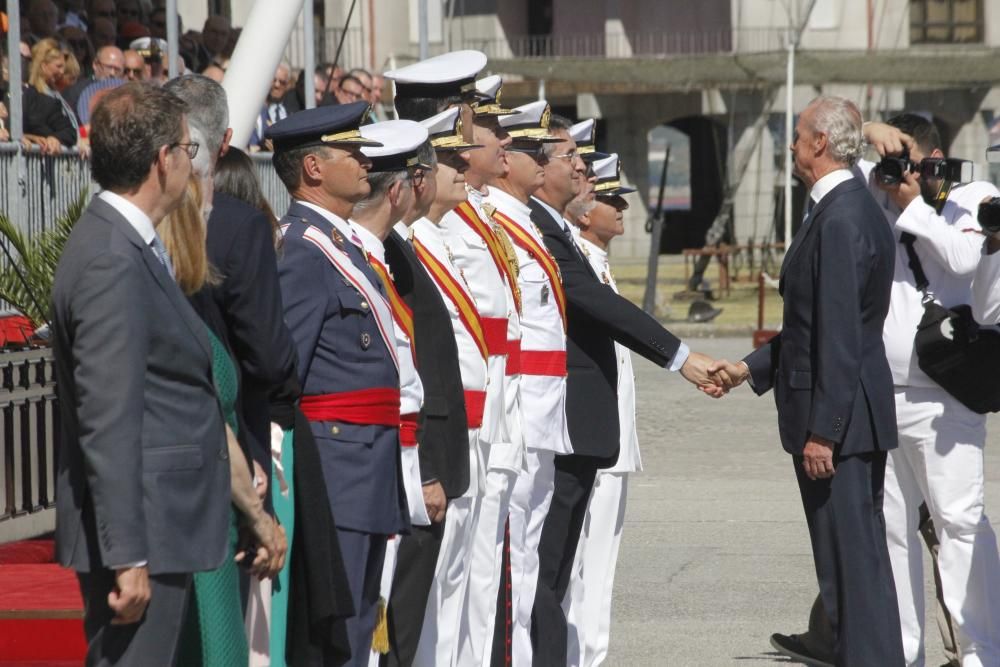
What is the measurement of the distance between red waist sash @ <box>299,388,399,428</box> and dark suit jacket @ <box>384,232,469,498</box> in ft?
1.42

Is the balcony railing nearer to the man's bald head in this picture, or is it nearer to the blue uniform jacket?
the man's bald head

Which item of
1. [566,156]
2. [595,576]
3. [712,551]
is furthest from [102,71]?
[595,576]

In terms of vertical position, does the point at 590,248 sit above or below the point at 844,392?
above

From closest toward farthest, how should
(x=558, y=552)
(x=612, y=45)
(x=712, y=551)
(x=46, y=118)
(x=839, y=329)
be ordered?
1. (x=839, y=329)
2. (x=558, y=552)
3. (x=712, y=551)
4. (x=46, y=118)
5. (x=612, y=45)

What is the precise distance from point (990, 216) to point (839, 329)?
69cm

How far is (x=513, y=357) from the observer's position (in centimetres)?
586

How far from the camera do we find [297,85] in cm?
1389

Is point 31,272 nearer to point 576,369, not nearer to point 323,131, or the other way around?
point 576,369

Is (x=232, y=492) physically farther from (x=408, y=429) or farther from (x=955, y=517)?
(x=955, y=517)

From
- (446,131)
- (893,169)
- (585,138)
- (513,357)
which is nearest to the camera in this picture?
(446,131)

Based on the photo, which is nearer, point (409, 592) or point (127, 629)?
point (127, 629)

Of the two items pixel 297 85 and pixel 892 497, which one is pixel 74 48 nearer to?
pixel 297 85

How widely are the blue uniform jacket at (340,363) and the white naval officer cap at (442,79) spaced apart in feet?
4.31

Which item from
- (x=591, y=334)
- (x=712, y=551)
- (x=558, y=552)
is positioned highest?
(x=591, y=334)
